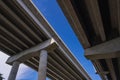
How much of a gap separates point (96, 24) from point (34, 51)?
26.9 feet

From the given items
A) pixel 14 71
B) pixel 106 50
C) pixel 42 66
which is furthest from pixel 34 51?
pixel 106 50

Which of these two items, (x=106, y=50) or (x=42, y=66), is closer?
(x=106, y=50)

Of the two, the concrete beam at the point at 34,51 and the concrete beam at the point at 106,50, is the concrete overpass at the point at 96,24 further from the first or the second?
the concrete beam at the point at 34,51

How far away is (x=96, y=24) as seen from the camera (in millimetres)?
7492

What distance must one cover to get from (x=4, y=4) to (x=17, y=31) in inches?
114

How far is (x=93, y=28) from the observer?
8.10 meters

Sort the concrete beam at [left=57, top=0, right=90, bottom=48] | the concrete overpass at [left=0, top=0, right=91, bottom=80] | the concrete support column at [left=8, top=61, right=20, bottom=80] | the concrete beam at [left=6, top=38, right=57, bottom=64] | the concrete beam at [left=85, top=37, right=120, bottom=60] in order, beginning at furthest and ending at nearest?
the concrete support column at [left=8, top=61, right=20, bottom=80], the concrete beam at [left=6, top=38, right=57, bottom=64], the concrete overpass at [left=0, top=0, right=91, bottom=80], the concrete beam at [left=85, top=37, right=120, bottom=60], the concrete beam at [left=57, top=0, right=90, bottom=48]

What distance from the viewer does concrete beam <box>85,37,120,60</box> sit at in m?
8.22

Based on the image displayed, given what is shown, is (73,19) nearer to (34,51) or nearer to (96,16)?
(96,16)

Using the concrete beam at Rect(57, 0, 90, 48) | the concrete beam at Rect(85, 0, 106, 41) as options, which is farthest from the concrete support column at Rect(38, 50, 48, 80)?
the concrete beam at Rect(85, 0, 106, 41)

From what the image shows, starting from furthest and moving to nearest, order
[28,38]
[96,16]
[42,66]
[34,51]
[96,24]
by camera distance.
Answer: [34,51] → [28,38] → [42,66] → [96,24] → [96,16]

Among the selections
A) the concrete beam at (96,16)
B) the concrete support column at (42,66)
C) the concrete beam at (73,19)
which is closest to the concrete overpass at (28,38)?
the concrete support column at (42,66)

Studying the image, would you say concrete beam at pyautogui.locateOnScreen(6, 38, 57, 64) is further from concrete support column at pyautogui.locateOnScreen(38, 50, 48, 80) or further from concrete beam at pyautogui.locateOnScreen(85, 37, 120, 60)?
concrete beam at pyautogui.locateOnScreen(85, 37, 120, 60)

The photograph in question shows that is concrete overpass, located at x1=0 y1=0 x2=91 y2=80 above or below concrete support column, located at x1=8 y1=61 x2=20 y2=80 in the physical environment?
above
